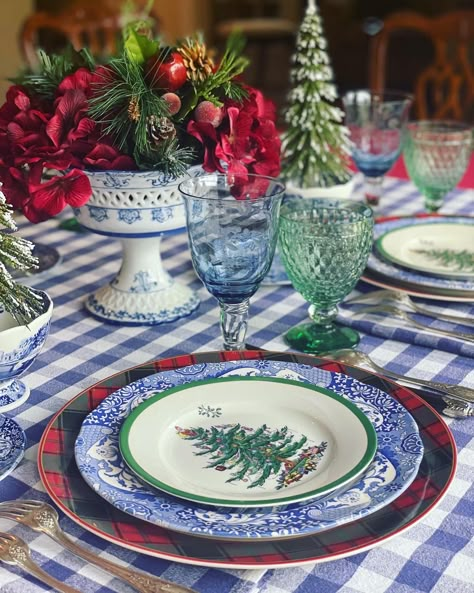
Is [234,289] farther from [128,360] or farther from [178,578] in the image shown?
[178,578]

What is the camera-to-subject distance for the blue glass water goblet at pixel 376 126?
1.29 meters

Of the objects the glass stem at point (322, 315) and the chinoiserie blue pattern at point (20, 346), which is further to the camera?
the glass stem at point (322, 315)

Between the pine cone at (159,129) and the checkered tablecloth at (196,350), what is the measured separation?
8.8 inches

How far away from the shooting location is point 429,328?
0.92 m

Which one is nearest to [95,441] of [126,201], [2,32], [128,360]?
[128,360]

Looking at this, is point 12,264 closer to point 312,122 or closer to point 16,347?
point 16,347

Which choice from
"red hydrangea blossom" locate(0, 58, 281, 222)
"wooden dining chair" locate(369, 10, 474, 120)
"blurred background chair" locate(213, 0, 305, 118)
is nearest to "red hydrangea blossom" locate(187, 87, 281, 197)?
"red hydrangea blossom" locate(0, 58, 281, 222)

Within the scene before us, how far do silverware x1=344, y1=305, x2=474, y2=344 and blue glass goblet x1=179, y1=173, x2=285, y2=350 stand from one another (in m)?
0.20

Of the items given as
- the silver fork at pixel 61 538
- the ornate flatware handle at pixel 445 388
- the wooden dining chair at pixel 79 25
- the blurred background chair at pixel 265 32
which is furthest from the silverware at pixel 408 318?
the blurred background chair at pixel 265 32

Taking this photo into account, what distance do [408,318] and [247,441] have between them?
34cm

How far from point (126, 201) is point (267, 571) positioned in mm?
496

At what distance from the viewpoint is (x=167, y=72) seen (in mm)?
886

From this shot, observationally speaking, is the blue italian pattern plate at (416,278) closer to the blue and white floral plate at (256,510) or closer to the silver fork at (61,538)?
the blue and white floral plate at (256,510)

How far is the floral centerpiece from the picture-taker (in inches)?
34.6
